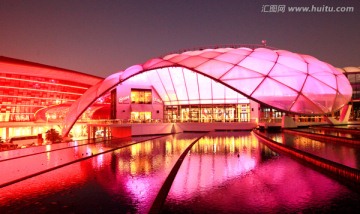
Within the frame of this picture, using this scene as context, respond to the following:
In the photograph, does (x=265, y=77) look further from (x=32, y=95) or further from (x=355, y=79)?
(x=32, y=95)

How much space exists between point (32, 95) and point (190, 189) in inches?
2788

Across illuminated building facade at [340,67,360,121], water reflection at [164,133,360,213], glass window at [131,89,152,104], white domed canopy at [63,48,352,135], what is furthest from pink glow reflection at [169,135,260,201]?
illuminated building facade at [340,67,360,121]

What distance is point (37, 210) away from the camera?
31.9 ft

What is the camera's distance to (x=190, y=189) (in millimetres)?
11312

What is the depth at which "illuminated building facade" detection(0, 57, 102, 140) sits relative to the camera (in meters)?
60.3

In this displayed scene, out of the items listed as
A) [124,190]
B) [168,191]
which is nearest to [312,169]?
[168,191]

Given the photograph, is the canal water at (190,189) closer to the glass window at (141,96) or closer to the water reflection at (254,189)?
Result: the water reflection at (254,189)

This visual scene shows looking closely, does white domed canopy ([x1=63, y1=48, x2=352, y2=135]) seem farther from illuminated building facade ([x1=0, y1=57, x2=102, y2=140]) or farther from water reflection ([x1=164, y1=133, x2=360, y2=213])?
illuminated building facade ([x1=0, y1=57, x2=102, y2=140])

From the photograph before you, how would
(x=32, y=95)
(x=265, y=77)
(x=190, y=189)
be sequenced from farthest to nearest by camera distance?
(x=32, y=95)
(x=265, y=77)
(x=190, y=189)

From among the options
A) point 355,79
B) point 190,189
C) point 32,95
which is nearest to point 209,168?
point 190,189

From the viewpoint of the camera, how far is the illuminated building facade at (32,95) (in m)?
60.3

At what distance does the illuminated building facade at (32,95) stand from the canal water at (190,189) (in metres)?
46.1

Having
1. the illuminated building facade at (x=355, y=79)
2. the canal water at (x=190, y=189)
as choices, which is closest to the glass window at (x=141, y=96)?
the canal water at (x=190, y=189)

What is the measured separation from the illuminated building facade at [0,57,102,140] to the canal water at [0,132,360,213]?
4614cm
